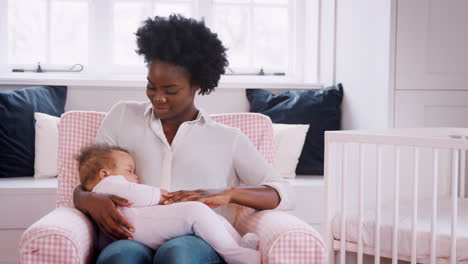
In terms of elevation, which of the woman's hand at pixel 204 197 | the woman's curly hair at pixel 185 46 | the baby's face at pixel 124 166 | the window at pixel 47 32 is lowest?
the woman's hand at pixel 204 197

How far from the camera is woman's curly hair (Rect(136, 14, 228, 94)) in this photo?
1.92 m

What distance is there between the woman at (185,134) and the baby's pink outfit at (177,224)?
0.42 ft

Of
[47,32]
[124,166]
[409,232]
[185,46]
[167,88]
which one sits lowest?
[409,232]

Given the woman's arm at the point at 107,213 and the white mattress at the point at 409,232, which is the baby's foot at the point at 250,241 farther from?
the white mattress at the point at 409,232

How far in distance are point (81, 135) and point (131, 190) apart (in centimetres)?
51

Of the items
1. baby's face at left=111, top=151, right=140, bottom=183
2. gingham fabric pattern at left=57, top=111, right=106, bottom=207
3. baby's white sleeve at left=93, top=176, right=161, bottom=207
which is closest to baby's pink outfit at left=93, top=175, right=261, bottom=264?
baby's white sleeve at left=93, top=176, right=161, bottom=207

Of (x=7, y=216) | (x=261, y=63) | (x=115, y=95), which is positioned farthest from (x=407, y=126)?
(x=7, y=216)

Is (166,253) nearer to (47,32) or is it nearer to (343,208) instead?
(343,208)

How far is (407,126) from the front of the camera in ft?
9.22

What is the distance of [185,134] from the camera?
1.96 meters

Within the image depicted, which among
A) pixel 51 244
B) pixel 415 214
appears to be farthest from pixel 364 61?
pixel 51 244

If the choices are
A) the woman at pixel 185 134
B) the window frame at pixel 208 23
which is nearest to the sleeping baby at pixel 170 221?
the woman at pixel 185 134

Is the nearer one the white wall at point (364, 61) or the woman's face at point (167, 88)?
the woman's face at point (167, 88)

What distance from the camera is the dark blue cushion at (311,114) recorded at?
3273 millimetres
